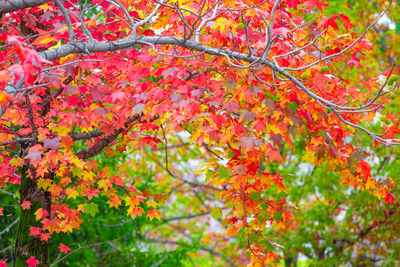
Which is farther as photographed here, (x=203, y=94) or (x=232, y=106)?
(x=203, y=94)

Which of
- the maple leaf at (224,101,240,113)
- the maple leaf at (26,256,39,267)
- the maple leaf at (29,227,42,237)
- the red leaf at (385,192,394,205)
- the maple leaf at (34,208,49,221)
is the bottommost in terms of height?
the maple leaf at (26,256,39,267)

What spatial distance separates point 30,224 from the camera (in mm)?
5488

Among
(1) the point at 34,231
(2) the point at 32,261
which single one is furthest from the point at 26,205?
(2) the point at 32,261

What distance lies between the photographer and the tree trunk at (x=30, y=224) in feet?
17.7

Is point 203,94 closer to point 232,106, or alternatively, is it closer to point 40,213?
point 232,106

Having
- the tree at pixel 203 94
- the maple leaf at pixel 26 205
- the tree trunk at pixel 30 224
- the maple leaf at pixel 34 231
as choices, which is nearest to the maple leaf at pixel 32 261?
the tree at pixel 203 94

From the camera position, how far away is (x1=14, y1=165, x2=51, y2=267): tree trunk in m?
5.41

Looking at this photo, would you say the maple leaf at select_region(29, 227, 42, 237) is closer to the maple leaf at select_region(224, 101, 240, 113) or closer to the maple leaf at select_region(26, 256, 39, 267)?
the maple leaf at select_region(26, 256, 39, 267)

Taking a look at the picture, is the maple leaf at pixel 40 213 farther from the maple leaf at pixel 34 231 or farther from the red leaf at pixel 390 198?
the red leaf at pixel 390 198

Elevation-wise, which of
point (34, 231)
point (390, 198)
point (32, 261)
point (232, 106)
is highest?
point (390, 198)

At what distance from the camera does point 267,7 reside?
4.38m

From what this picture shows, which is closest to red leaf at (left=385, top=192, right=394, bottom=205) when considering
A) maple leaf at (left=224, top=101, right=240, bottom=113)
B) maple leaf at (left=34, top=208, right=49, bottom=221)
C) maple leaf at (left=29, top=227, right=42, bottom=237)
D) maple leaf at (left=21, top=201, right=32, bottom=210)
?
maple leaf at (left=224, top=101, right=240, bottom=113)

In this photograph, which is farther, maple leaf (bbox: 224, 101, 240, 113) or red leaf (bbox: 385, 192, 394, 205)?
red leaf (bbox: 385, 192, 394, 205)

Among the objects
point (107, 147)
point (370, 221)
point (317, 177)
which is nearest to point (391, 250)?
point (370, 221)
